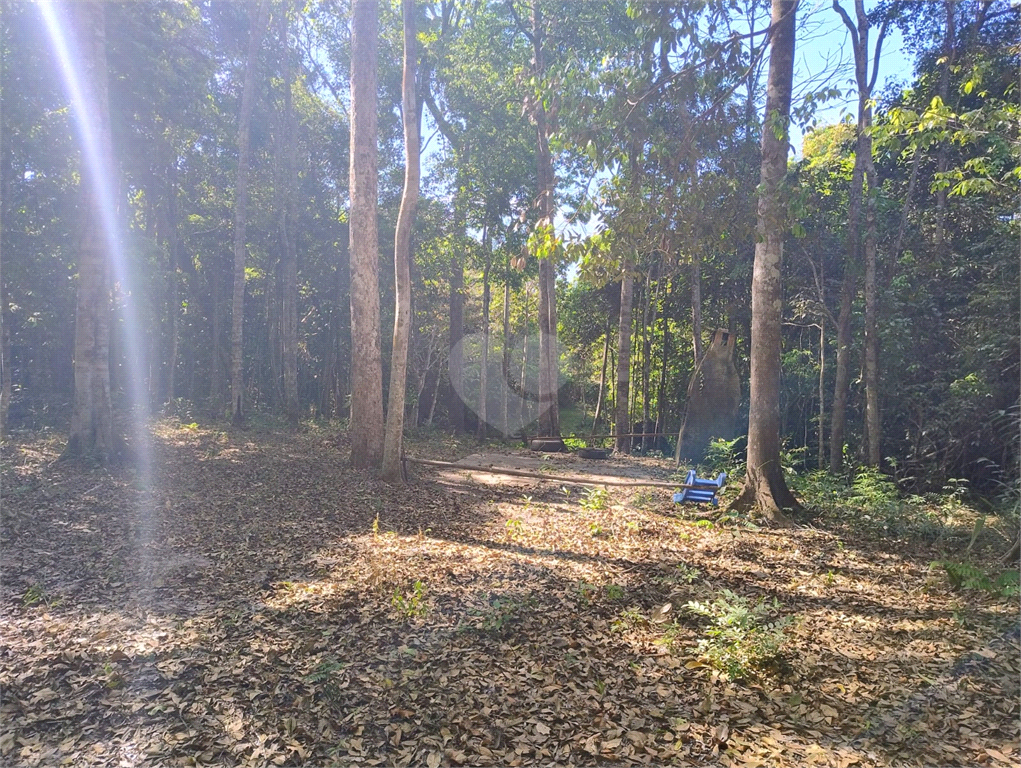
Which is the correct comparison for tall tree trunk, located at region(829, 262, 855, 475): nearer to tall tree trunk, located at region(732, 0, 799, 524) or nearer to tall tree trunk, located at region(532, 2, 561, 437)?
tall tree trunk, located at region(732, 0, 799, 524)

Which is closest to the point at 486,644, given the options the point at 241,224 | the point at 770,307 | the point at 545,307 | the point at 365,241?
the point at 770,307

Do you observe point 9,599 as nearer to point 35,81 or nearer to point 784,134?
point 784,134

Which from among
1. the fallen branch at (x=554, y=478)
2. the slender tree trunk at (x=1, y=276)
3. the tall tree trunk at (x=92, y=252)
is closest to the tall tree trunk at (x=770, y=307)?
the fallen branch at (x=554, y=478)

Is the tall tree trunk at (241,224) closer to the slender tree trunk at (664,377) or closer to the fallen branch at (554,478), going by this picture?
the fallen branch at (554,478)

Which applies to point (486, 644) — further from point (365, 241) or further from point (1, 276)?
point (1, 276)

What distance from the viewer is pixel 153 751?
110 inches

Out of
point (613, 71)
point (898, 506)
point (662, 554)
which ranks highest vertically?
point (613, 71)

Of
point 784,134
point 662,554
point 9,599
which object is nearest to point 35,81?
point 9,599

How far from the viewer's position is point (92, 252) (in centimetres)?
913

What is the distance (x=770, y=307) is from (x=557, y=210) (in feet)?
8.66

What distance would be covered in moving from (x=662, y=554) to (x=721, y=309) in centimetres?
1237

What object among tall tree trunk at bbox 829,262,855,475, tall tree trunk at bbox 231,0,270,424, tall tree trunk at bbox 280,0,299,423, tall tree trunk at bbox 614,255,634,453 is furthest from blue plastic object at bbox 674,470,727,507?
tall tree trunk at bbox 280,0,299,423

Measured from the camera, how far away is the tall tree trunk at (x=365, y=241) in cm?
892

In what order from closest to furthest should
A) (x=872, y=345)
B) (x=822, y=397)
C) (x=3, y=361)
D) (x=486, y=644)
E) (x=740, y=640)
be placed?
(x=740, y=640) → (x=486, y=644) → (x=872, y=345) → (x=3, y=361) → (x=822, y=397)
